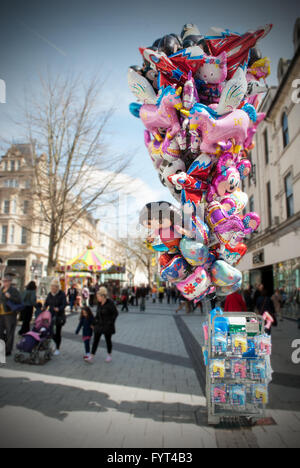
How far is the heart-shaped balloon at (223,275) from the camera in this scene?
11.2 ft

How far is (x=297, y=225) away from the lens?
13.0 meters

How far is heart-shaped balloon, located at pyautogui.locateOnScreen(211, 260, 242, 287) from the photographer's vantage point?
3.43m

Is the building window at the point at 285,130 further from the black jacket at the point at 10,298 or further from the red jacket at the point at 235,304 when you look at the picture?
the black jacket at the point at 10,298

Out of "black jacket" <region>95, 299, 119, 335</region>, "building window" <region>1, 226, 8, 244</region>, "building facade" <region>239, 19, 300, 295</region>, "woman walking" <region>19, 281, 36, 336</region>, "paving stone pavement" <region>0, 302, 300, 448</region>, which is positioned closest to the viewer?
"paving stone pavement" <region>0, 302, 300, 448</region>

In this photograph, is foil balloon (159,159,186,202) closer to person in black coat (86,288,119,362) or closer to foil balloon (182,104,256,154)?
foil balloon (182,104,256,154)

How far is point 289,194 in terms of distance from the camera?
1469 centimetres

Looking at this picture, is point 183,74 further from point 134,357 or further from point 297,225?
point 297,225

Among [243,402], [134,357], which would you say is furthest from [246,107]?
[134,357]

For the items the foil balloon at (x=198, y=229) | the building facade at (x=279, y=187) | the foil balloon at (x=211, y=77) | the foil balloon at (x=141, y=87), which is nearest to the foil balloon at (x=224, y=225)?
the foil balloon at (x=198, y=229)

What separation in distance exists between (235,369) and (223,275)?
1.18 meters

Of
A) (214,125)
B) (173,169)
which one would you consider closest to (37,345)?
(173,169)

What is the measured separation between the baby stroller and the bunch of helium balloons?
13.4 feet

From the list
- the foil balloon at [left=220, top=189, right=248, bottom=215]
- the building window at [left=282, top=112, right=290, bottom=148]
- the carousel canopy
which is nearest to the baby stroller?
the foil balloon at [left=220, top=189, right=248, bottom=215]

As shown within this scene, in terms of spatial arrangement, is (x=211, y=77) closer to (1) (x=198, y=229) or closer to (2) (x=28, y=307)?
(1) (x=198, y=229)
